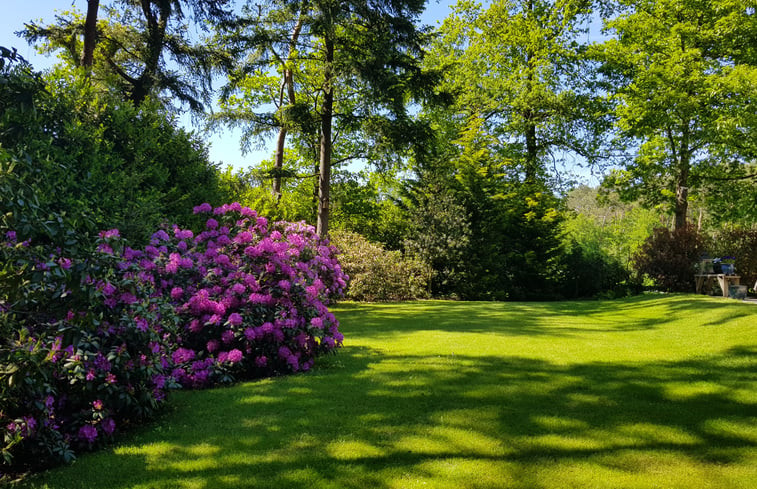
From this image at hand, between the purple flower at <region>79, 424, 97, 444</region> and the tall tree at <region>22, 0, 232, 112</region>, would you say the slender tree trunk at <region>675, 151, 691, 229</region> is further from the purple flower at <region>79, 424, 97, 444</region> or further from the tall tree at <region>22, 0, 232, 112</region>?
the purple flower at <region>79, 424, 97, 444</region>

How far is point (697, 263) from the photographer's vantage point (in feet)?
55.8

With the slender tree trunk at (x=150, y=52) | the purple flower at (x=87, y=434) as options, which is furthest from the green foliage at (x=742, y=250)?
the slender tree trunk at (x=150, y=52)

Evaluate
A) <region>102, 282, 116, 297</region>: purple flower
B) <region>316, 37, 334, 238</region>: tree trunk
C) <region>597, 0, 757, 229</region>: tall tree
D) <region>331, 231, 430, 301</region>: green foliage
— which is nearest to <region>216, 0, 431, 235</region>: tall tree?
<region>316, 37, 334, 238</region>: tree trunk

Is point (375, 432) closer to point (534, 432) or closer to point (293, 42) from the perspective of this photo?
point (534, 432)

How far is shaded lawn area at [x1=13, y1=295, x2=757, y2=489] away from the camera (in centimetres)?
351

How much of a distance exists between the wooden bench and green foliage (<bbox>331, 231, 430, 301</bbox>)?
30.7ft

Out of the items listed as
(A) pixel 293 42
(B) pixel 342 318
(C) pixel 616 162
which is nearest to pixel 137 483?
(B) pixel 342 318

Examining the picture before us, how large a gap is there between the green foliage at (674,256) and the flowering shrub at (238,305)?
1556 centimetres

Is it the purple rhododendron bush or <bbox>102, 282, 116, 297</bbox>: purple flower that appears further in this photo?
<bbox>102, 282, 116, 297</bbox>: purple flower

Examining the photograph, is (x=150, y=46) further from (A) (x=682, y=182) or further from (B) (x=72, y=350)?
(A) (x=682, y=182)

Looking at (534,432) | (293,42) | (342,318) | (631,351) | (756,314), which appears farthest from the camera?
(293,42)

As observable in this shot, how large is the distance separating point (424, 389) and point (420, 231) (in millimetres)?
15225

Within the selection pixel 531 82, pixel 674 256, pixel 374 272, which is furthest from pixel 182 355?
pixel 531 82

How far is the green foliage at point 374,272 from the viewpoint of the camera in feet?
57.0
